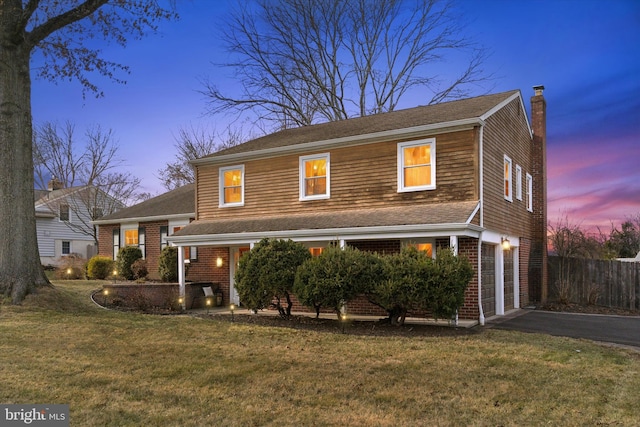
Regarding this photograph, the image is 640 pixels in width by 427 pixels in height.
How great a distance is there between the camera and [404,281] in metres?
10.3

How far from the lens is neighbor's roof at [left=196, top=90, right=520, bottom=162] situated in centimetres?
1366

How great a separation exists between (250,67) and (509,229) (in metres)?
Result: 18.5

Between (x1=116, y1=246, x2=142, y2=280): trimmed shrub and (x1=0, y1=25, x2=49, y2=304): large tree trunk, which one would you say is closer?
(x1=0, y1=25, x2=49, y2=304): large tree trunk

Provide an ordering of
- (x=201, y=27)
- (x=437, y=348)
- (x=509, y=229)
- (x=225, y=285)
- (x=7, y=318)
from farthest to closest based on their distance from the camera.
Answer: (x=201, y=27), (x=225, y=285), (x=509, y=229), (x=7, y=318), (x=437, y=348)

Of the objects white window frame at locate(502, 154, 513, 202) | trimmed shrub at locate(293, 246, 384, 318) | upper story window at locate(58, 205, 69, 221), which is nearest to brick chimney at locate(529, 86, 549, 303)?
white window frame at locate(502, 154, 513, 202)

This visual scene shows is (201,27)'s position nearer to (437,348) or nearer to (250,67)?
(250,67)

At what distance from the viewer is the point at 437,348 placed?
27.5ft

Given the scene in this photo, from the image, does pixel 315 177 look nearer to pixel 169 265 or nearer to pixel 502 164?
pixel 502 164

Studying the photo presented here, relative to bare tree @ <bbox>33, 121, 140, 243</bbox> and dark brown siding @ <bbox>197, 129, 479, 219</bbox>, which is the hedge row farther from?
bare tree @ <bbox>33, 121, 140, 243</bbox>

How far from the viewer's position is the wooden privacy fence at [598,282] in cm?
1666

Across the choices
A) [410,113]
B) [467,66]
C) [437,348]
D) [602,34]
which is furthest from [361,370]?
[467,66]

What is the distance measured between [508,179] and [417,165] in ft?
12.0

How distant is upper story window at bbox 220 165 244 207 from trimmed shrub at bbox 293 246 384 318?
681 centimetres

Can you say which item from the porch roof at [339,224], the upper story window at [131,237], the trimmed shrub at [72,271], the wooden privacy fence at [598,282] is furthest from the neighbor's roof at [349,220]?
the trimmed shrub at [72,271]
